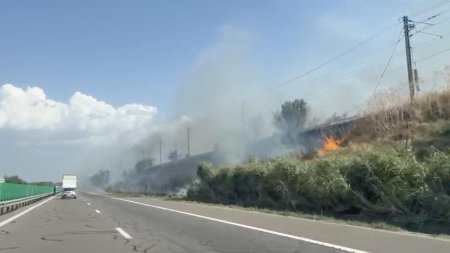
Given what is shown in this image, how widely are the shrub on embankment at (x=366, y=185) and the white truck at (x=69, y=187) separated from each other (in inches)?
1630

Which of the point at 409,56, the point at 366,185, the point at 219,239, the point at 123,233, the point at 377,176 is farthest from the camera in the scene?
the point at 409,56

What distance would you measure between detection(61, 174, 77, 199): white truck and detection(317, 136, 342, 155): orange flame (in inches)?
1510

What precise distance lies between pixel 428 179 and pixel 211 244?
832 cm

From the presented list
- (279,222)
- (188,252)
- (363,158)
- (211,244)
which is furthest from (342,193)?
(188,252)

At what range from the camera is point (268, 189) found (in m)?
31.2

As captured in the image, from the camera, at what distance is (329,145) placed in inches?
1534

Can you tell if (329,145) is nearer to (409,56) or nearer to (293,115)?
(409,56)

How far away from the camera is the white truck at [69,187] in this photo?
68.6 metres

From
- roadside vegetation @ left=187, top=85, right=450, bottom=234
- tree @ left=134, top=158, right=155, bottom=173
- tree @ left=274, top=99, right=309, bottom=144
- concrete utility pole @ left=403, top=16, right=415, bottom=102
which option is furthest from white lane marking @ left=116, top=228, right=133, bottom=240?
tree @ left=134, top=158, right=155, bottom=173

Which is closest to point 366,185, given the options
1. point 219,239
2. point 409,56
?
point 219,239

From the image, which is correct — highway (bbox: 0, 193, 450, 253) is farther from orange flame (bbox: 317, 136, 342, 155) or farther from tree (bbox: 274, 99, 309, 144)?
tree (bbox: 274, 99, 309, 144)

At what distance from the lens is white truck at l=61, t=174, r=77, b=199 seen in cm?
6862

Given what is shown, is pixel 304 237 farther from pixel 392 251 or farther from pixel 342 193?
pixel 342 193

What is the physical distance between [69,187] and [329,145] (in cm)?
4319
